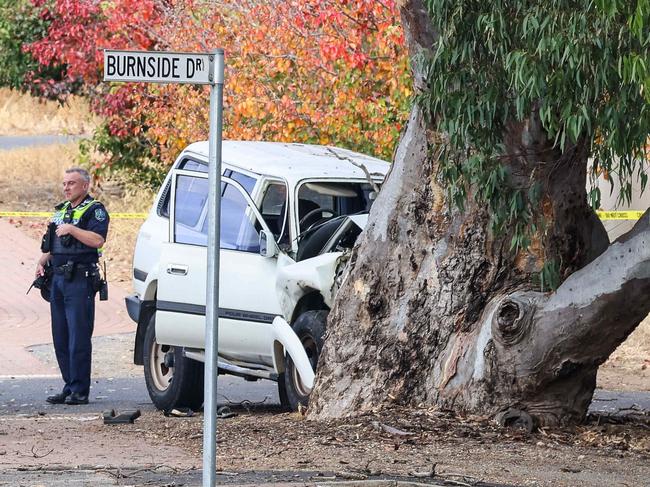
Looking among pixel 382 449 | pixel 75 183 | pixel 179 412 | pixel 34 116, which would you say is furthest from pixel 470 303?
pixel 34 116

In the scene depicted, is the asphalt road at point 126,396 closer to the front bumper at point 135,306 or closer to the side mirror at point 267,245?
the front bumper at point 135,306

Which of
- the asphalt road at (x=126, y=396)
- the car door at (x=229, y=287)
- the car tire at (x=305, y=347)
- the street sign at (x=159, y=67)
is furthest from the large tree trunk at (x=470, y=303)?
the street sign at (x=159, y=67)

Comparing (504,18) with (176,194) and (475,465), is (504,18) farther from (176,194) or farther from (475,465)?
(176,194)

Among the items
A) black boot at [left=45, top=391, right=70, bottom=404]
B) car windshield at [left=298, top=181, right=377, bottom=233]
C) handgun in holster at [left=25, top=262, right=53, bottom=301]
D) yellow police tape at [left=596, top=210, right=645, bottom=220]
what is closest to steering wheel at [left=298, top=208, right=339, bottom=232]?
car windshield at [left=298, top=181, right=377, bottom=233]

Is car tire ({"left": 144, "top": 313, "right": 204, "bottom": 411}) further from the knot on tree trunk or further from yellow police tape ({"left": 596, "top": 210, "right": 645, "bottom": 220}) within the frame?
yellow police tape ({"left": 596, "top": 210, "right": 645, "bottom": 220})

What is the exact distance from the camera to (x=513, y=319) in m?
9.07

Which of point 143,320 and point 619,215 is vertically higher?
point 619,215

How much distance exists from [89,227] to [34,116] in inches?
1445

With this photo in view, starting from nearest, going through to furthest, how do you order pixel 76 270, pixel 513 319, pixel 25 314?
1. pixel 513 319
2. pixel 76 270
3. pixel 25 314

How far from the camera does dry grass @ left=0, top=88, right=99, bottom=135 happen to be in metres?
43.1

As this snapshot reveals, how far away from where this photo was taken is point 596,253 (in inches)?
A: 376

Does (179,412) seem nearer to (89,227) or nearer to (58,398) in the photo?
(58,398)

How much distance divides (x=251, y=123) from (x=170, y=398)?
578 centimetres

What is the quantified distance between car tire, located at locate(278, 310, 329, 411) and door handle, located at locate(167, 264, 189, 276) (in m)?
1.04
